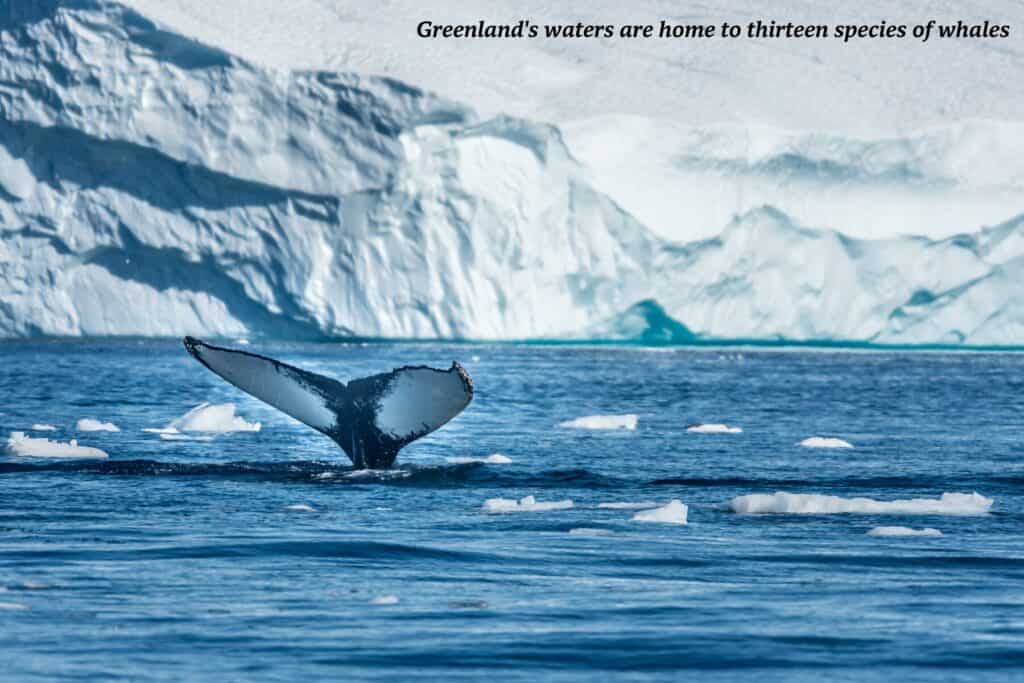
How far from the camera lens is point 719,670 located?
263 inches

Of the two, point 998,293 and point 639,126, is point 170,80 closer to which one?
point 639,126

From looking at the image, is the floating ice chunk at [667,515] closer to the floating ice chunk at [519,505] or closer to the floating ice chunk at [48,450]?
the floating ice chunk at [519,505]

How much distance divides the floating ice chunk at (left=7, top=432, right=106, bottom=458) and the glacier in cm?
3047

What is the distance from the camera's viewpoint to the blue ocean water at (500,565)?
22.5 feet

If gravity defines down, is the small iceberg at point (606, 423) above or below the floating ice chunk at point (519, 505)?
above

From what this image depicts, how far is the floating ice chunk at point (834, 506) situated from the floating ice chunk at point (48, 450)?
6603 mm

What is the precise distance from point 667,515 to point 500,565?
2.48 metres

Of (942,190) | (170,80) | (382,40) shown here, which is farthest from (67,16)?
(942,190)

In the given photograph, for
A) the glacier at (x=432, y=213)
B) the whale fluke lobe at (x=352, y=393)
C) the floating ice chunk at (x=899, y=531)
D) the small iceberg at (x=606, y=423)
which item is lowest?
the floating ice chunk at (x=899, y=531)

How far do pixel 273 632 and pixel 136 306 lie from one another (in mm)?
43636

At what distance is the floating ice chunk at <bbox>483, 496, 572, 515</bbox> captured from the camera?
39.5 ft

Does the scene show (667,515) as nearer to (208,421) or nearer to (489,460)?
(489,460)

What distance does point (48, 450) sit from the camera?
1622 centimetres

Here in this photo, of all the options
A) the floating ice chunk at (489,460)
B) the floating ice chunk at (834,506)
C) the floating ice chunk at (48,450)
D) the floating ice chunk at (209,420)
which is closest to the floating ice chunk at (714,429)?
the floating ice chunk at (489,460)
